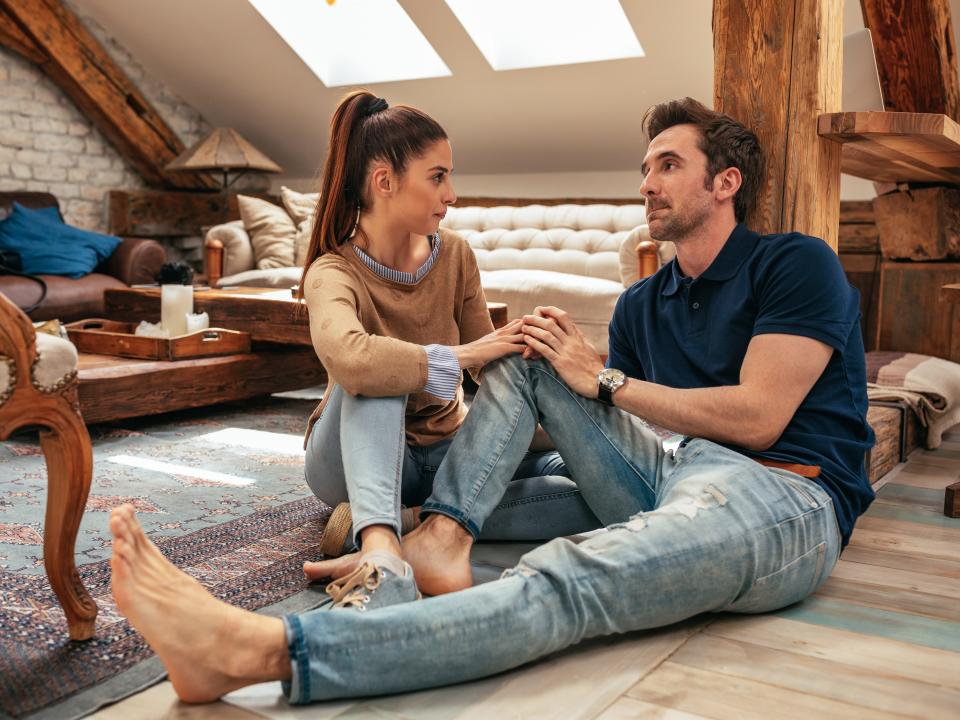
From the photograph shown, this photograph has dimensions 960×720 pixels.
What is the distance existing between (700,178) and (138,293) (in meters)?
3.28

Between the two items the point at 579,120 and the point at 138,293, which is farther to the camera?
the point at 579,120

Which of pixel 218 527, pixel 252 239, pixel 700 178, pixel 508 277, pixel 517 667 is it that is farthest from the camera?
pixel 252 239

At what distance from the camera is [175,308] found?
3.74m

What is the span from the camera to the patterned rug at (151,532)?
1403 millimetres

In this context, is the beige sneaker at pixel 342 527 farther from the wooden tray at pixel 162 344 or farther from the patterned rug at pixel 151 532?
the wooden tray at pixel 162 344

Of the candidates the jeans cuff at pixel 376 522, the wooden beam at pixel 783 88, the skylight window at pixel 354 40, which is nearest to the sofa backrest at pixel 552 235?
the skylight window at pixel 354 40

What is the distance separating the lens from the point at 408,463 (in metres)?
1.93

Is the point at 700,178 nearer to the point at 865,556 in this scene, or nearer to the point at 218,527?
the point at 865,556

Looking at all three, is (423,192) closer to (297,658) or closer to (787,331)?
(787,331)

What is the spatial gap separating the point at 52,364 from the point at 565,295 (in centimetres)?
338

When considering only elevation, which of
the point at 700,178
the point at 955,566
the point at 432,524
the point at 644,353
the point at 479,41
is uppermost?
the point at 479,41

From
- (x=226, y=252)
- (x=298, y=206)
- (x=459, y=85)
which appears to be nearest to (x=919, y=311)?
(x=459, y=85)

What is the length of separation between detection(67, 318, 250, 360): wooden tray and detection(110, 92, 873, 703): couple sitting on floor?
5.92 ft

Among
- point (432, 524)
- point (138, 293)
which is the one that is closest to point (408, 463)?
point (432, 524)
